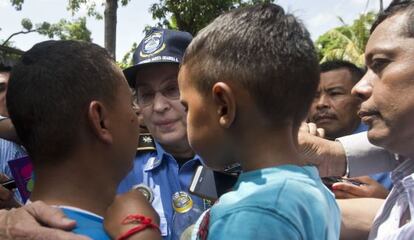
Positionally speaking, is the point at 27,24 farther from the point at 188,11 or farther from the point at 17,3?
the point at 188,11

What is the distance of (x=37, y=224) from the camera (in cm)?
131

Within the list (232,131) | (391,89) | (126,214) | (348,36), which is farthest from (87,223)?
(348,36)

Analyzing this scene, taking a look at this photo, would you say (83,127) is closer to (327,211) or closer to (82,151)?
(82,151)

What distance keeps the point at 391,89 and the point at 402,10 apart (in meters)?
0.31

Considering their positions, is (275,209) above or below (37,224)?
above

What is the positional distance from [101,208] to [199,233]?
35 centimetres

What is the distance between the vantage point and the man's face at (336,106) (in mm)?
4305

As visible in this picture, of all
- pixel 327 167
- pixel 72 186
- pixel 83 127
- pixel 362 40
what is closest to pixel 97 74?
pixel 83 127

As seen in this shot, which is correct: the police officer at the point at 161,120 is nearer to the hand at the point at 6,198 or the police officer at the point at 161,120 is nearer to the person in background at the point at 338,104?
the hand at the point at 6,198

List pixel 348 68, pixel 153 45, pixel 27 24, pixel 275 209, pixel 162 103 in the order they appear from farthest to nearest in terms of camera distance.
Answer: pixel 27 24 < pixel 348 68 < pixel 153 45 < pixel 162 103 < pixel 275 209

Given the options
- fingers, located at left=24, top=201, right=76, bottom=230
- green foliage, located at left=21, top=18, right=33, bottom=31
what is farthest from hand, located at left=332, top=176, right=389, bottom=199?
green foliage, located at left=21, top=18, right=33, bottom=31

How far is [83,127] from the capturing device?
143 cm

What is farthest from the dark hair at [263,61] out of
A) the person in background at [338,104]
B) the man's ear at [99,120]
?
the person in background at [338,104]

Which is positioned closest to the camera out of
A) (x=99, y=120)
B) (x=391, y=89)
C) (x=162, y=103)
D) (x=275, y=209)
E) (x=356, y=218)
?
(x=275, y=209)
